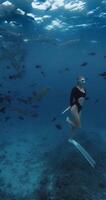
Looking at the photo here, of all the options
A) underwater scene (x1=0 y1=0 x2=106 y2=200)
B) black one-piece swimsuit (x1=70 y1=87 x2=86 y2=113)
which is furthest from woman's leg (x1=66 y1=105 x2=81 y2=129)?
black one-piece swimsuit (x1=70 y1=87 x2=86 y2=113)

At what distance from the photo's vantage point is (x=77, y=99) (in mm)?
10164

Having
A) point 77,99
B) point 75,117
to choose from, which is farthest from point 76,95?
point 75,117

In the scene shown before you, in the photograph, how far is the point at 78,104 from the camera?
34.0 ft

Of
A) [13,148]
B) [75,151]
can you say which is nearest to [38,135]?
[13,148]

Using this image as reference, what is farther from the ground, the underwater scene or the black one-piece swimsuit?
the black one-piece swimsuit

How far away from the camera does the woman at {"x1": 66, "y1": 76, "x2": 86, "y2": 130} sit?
10.0 meters

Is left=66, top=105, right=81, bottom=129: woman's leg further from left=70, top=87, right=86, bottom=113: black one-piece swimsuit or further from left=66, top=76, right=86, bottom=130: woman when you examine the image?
left=70, top=87, right=86, bottom=113: black one-piece swimsuit

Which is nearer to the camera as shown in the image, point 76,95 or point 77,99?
point 76,95

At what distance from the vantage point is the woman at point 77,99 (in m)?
10.0

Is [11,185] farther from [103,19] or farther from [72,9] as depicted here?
[103,19]

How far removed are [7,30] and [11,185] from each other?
1294 centimetres

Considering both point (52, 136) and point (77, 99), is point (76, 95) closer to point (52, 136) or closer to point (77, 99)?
point (77, 99)

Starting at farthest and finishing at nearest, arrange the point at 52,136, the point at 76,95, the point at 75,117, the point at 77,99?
the point at 52,136 < the point at 75,117 < the point at 77,99 < the point at 76,95

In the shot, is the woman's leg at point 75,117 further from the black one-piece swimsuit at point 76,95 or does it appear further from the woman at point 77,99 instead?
the black one-piece swimsuit at point 76,95
